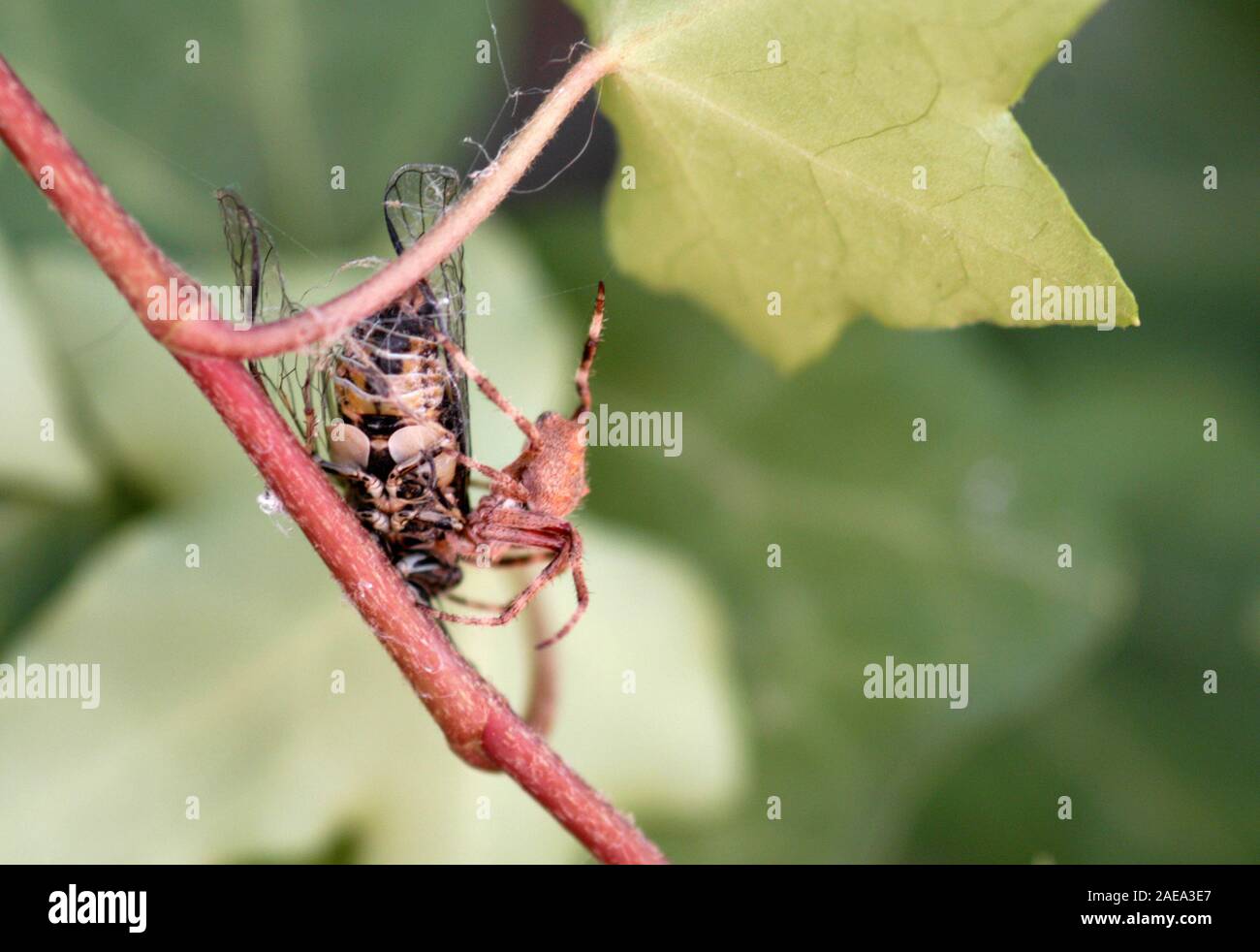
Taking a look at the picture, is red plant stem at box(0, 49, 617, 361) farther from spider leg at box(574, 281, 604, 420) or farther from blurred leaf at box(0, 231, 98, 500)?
blurred leaf at box(0, 231, 98, 500)

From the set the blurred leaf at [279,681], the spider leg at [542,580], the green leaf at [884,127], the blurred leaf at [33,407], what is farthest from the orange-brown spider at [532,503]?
the blurred leaf at [33,407]

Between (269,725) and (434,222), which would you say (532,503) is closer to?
(434,222)

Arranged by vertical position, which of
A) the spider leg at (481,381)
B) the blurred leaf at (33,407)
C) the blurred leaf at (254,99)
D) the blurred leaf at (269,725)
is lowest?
the blurred leaf at (269,725)

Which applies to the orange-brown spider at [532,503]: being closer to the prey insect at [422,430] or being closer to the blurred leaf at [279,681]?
the prey insect at [422,430]

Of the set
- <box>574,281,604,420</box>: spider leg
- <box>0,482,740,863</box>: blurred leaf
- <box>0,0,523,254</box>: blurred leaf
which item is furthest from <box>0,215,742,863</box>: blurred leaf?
<box>574,281,604,420</box>: spider leg

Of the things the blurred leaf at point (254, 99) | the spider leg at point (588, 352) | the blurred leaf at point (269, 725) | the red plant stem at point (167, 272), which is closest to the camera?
the red plant stem at point (167, 272)

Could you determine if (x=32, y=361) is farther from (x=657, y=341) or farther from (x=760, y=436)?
(x=760, y=436)
